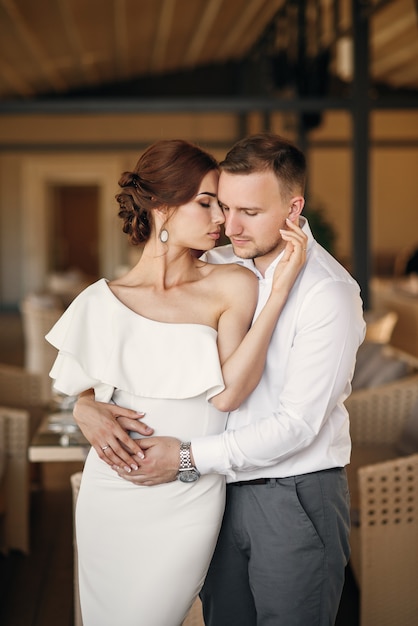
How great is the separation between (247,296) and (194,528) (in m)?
0.51

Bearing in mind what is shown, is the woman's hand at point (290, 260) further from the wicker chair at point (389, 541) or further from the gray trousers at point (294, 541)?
the wicker chair at point (389, 541)

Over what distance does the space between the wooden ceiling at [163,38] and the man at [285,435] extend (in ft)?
18.6

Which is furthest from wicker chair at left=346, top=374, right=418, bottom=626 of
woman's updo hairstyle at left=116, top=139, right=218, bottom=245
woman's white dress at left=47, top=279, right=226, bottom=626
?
woman's updo hairstyle at left=116, top=139, right=218, bottom=245

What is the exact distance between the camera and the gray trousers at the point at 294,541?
5.90 feet

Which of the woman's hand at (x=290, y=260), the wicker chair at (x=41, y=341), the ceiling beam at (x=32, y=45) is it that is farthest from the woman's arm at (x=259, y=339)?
the ceiling beam at (x=32, y=45)

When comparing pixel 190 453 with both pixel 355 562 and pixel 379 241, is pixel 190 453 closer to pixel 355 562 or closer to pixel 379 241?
pixel 355 562

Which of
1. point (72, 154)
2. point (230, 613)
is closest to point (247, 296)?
point (230, 613)

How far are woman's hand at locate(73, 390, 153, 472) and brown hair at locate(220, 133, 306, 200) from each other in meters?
0.56

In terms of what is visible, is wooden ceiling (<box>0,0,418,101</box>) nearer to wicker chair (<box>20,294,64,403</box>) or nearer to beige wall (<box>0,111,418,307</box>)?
beige wall (<box>0,111,418,307</box>)

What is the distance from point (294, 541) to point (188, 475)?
0.88ft

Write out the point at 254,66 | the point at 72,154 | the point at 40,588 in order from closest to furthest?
the point at 40,588, the point at 254,66, the point at 72,154

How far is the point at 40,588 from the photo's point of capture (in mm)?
3529

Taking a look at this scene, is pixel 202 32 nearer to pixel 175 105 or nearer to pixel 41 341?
pixel 175 105

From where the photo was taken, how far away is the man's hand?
1.75 m
